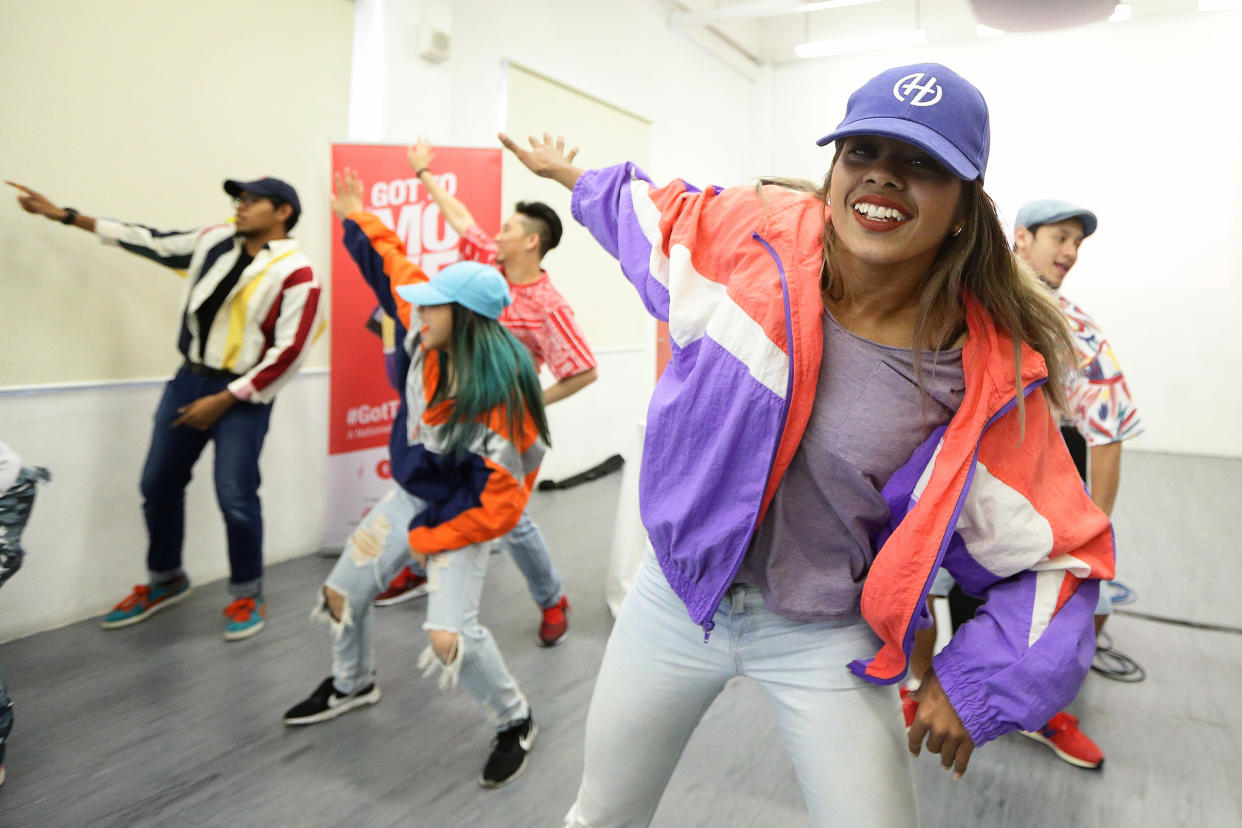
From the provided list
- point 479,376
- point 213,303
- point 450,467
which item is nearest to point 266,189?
point 213,303

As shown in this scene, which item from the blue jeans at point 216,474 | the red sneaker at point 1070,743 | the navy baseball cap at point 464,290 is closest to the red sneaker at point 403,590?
the blue jeans at point 216,474

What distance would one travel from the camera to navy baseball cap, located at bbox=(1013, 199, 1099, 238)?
2.69 metres

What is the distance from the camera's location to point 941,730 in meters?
1.15

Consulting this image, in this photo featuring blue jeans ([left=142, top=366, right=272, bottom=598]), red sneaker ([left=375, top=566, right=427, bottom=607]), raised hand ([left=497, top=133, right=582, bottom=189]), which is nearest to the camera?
raised hand ([left=497, top=133, right=582, bottom=189])

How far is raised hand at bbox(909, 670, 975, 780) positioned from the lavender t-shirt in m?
0.16

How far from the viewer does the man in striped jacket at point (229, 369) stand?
3119 mm

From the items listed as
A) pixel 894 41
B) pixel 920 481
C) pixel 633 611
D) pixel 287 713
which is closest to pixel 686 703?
pixel 633 611

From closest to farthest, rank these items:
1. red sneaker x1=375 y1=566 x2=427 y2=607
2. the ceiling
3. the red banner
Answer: red sneaker x1=375 y1=566 x2=427 y2=607, the red banner, the ceiling

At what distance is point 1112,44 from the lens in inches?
308

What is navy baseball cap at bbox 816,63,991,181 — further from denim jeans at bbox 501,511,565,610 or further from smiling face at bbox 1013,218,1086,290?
denim jeans at bbox 501,511,565,610

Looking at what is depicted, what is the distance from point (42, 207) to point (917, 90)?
297 centimetres

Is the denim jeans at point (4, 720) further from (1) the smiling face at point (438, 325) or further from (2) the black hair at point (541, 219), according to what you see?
(2) the black hair at point (541, 219)

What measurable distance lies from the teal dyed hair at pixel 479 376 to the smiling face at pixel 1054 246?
1714 mm

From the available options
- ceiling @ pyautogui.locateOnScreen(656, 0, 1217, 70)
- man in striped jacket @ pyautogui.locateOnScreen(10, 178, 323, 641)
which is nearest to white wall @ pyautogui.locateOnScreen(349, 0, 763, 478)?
ceiling @ pyautogui.locateOnScreen(656, 0, 1217, 70)
